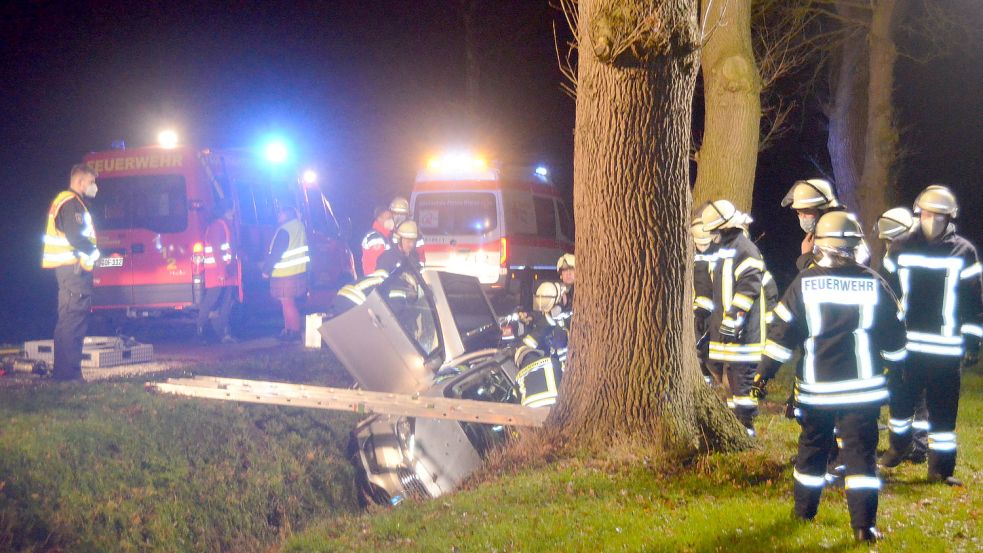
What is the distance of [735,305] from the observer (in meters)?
6.41

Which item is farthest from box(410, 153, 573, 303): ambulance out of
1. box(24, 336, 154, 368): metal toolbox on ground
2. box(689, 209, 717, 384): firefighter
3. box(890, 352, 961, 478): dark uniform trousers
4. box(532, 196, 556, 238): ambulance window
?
box(890, 352, 961, 478): dark uniform trousers

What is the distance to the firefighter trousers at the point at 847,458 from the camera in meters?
4.27

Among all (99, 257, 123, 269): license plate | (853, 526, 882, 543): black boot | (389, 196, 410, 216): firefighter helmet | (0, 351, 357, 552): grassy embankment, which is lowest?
(0, 351, 357, 552): grassy embankment

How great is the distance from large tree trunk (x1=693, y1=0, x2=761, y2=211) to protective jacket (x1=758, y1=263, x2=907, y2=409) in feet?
14.8

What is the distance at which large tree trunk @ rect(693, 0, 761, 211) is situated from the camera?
884 cm

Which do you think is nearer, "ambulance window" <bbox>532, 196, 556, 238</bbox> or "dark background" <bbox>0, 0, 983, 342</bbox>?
"ambulance window" <bbox>532, 196, 556, 238</bbox>

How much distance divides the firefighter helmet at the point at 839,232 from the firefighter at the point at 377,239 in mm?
6137

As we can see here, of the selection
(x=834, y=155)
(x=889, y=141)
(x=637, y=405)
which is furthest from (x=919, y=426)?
(x=834, y=155)

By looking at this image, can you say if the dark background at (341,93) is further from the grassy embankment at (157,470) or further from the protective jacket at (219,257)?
the grassy embankment at (157,470)

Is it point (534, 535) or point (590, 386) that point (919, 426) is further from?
point (534, 535)

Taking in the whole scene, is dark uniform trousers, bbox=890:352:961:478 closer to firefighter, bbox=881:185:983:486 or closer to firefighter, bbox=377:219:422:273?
firefighter, bbox=881:185:983:486

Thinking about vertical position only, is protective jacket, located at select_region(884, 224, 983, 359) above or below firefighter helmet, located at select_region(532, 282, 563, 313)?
above

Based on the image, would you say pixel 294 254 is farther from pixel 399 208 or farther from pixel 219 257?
pixel 399 208

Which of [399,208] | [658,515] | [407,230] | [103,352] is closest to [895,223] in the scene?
[658,515]
